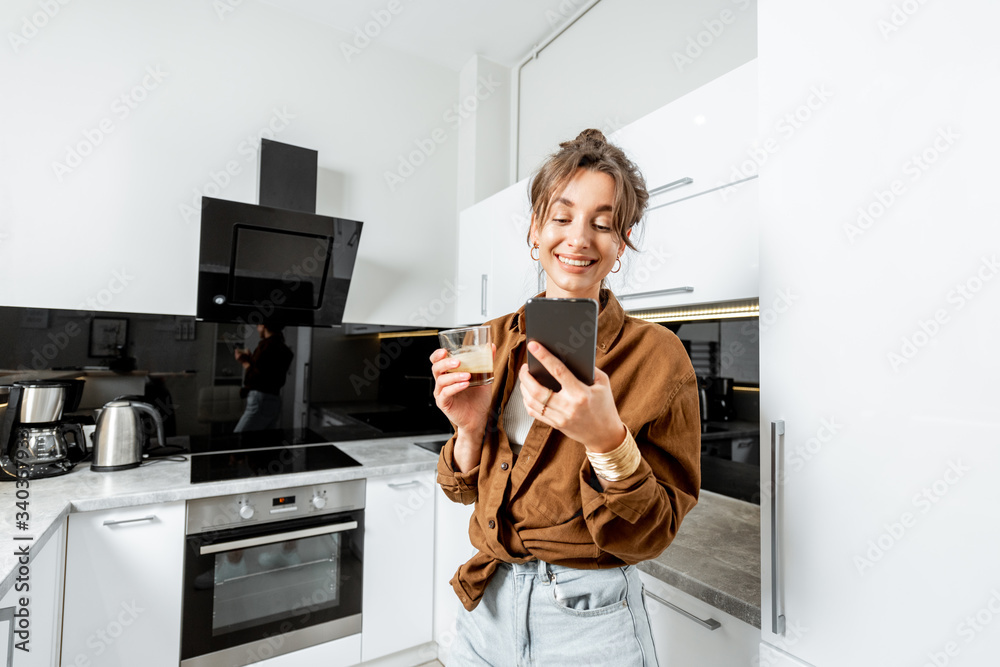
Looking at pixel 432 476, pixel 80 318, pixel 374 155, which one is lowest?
pixel 432 476

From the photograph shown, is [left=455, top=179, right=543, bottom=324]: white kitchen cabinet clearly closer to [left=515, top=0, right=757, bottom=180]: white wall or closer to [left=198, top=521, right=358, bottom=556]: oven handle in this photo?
[left=515, top=0, right=757, bottom=180]: white wall

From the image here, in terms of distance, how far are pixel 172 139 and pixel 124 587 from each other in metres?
1.73

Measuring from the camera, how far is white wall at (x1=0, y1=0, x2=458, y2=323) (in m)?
1.99

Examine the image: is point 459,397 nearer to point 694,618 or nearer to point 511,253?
point 694,618

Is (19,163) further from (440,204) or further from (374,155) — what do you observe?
(440,204)

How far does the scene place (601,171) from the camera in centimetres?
83

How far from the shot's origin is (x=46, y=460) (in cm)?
175

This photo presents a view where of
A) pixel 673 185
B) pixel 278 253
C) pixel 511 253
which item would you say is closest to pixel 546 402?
pixel 673 185

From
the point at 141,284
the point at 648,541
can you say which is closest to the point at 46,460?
the point at 141,284

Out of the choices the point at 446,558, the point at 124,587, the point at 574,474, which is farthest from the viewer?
the point at 446,558

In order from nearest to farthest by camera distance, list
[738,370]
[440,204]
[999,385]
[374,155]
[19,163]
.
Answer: [999,385]
[738,370]
[19,163]
[374,155]
[440,204]

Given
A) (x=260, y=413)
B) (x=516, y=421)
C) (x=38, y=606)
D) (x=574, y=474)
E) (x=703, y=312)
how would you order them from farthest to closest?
(x=260, y=413) → (x=703, y=312) → (x=38, y=606) → (x=516, y=421) → (x=574, y=474)

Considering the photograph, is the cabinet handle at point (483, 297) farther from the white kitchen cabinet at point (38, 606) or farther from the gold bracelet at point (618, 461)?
the gold bracelet at point (618, 461)

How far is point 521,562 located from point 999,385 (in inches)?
27.8
